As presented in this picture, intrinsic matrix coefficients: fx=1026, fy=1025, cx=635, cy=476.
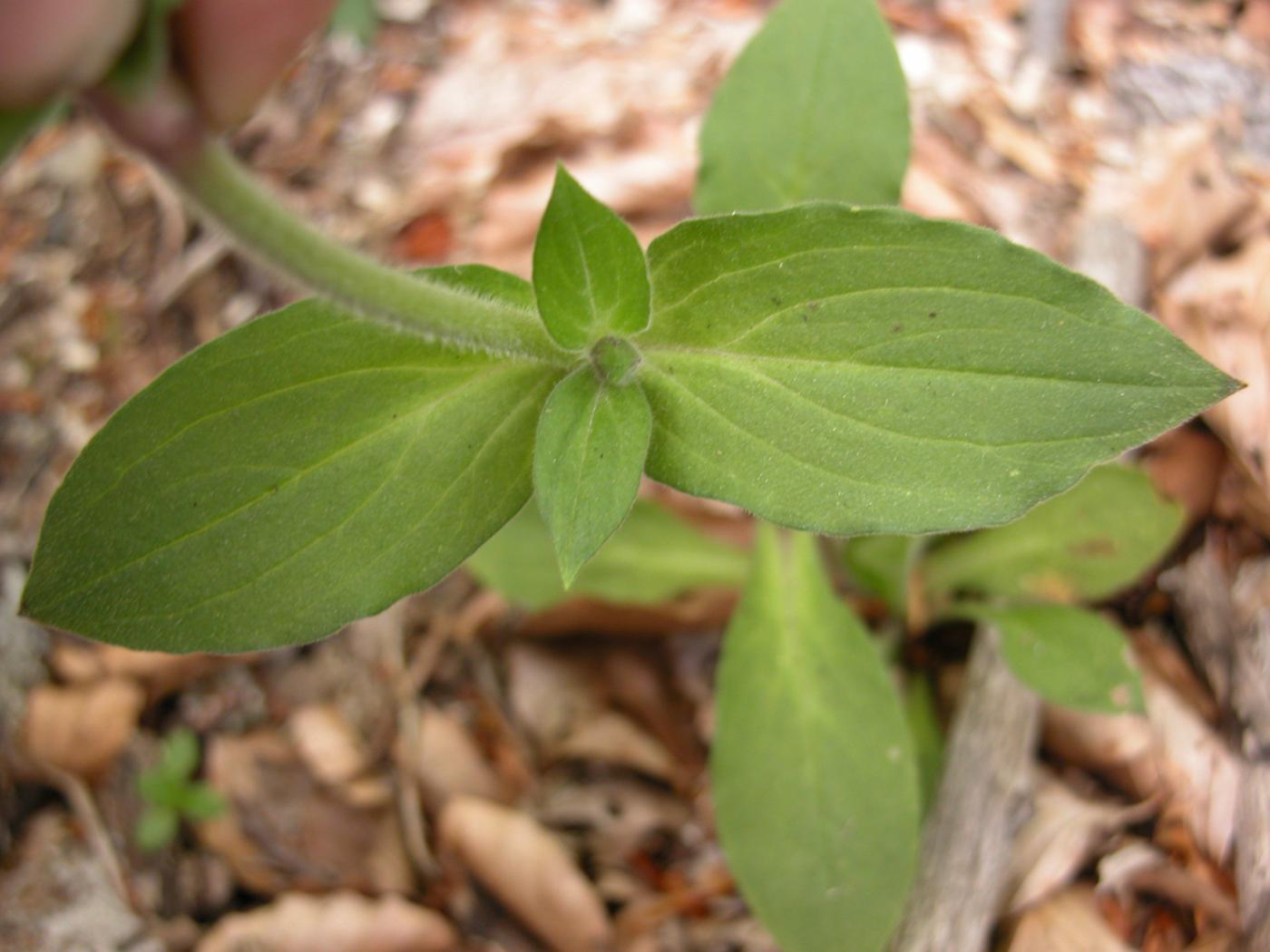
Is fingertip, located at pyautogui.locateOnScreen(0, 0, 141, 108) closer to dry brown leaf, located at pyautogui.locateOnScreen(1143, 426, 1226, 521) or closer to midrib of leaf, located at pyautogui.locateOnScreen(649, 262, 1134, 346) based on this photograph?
midrib of leaf, located at pyautogui.locateOnScreen(649, 262, 1134, 346)

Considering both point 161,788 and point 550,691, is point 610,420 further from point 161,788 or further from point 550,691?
point 161,788

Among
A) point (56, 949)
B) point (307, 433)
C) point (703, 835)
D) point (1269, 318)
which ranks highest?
point (307, 433)

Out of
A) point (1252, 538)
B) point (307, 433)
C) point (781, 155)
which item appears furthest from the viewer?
point (1252, 538)

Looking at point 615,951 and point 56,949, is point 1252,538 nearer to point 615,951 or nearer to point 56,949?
point 615,951

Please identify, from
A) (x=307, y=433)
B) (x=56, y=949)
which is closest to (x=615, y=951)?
(x=56, y=949)

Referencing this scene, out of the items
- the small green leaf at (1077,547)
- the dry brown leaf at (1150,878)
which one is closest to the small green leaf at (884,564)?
the small green leaf at (1077,547)

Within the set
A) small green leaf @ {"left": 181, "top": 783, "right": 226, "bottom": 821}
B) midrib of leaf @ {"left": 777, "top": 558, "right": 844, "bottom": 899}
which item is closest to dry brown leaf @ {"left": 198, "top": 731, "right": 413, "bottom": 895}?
small green leaf @ {"left": 181, "top": 783, "right": 226, "bottom": 821}

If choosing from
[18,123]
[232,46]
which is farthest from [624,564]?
[18,123]
